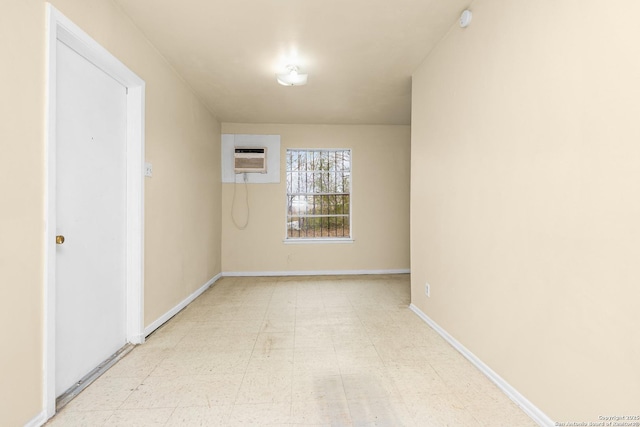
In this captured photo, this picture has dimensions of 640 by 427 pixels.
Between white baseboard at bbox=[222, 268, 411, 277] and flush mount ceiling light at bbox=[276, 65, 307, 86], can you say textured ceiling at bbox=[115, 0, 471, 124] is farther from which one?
white baseboard at bbox=[222, 268, 411, 277]

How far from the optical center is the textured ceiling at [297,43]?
2.43 meters

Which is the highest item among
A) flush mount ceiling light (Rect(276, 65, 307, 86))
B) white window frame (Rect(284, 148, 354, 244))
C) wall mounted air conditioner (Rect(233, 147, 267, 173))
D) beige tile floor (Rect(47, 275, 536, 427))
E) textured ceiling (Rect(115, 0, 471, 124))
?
textured ceiling (Rect(115, 0, 471, 124))

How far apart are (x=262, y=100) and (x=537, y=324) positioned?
12.8ft

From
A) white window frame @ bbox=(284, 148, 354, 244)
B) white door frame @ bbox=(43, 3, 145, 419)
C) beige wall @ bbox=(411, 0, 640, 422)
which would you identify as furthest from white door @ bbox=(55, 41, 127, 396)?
white window frame @ bbox=(284, 148, 354, 244)

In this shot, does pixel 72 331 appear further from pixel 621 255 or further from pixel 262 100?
pixel 262 100

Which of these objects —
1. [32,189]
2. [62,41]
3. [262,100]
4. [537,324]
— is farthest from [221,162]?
[537,324]

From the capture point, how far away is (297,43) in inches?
116

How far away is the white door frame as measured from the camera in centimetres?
170

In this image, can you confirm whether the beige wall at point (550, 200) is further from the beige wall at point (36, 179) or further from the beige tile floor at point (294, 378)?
the beige wall at point (36, 179)

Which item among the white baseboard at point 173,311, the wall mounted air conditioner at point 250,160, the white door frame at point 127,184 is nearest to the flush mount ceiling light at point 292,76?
the white door frame at point 127,184

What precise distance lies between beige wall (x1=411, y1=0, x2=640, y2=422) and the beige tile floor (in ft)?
1.24

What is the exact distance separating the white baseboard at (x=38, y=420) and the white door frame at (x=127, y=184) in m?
0.02

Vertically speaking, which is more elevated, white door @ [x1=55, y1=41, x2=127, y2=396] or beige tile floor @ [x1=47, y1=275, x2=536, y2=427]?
white door @ [x1=55, y1=41, x2=127, y2=396]

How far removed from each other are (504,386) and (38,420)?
250cm
